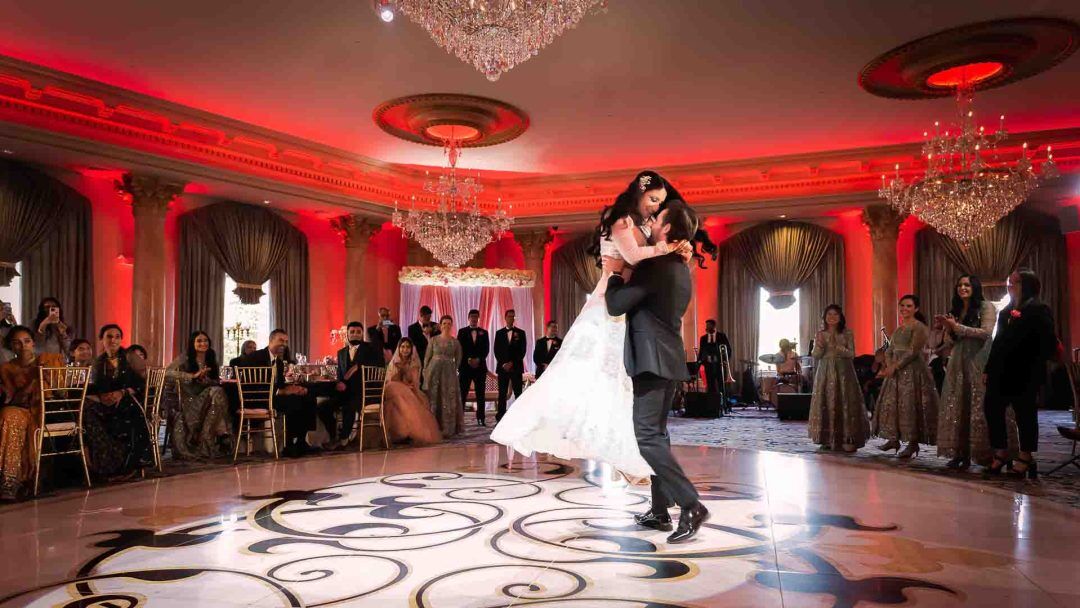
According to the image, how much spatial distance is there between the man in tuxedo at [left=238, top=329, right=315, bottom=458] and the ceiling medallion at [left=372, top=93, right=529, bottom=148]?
339cm

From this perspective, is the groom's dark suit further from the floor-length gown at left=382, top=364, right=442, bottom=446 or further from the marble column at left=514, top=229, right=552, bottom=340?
the marble column at left=514, top=229, right=552, bottom=340

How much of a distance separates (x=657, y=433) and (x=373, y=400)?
447 centimetres

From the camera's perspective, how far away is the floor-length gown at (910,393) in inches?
236

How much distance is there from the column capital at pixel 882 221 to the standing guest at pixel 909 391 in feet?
18.9

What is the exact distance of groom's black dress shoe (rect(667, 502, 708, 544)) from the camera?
316 cm

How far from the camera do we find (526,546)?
3.07 metres

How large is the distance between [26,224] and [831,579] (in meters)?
9.53

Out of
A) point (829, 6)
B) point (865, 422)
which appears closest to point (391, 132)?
point (829, 6)

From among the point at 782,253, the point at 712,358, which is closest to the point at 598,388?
the point at 712,358

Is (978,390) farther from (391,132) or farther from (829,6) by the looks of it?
(391,132)

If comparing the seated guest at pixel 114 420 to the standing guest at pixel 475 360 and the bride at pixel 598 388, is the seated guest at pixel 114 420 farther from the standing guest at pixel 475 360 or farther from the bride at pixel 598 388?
the standing guest at pixel 475 360

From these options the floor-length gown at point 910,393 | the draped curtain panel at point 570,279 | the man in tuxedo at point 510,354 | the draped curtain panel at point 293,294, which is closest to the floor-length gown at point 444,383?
the man in tuxedo at point 510,354

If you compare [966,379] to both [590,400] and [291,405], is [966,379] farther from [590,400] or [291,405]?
[291,405]

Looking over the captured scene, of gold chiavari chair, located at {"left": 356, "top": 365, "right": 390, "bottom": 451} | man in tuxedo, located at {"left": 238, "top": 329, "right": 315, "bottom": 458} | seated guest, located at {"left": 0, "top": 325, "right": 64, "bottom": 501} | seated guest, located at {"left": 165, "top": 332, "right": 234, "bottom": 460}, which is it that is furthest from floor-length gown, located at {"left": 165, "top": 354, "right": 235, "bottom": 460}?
seated guest, located at {"left": 0, "top": 325, "right": 64, "bottom": 501}
